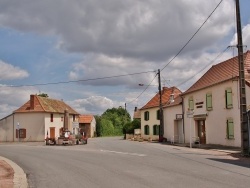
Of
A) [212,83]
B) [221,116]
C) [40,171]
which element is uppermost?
[212,83]

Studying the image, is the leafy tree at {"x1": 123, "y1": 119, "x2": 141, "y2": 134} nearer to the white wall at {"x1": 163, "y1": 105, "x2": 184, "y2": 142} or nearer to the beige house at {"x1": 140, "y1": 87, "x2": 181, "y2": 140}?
the beige house at {"x1": 140, "y1": 87, "x2": 181, "y2": 140}

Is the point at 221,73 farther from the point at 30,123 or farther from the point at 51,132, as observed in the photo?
the point at 51,132

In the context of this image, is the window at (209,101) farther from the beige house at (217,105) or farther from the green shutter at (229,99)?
the green shutter at (229,99)

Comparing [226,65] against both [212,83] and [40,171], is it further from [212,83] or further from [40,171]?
[40,171]

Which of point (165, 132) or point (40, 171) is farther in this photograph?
point (165, 132)

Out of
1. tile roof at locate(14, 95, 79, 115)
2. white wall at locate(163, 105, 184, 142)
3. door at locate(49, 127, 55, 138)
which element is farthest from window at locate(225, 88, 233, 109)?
door at locate(49, 127, 55, 138)

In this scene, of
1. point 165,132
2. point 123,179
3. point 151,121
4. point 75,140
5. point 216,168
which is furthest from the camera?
point 151,121

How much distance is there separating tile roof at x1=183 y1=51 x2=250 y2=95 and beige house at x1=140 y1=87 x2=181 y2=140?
1350 centimetres

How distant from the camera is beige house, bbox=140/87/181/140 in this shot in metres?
54.8

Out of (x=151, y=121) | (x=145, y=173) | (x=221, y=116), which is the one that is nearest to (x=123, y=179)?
(x=145, y=173)

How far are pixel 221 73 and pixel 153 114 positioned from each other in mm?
23771

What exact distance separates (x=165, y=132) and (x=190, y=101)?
10592mm

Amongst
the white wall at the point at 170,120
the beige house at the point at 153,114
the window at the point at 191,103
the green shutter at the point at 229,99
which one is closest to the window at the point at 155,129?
the beige house at the point at 153,114

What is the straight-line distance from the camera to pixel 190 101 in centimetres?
3906
